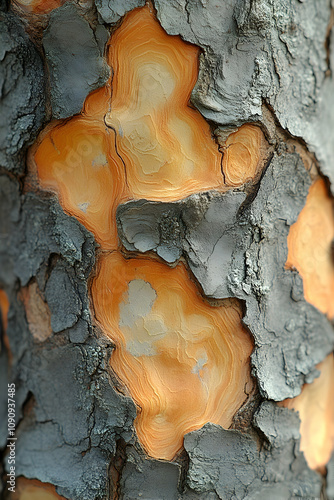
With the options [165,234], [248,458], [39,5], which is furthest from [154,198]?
[248,458]

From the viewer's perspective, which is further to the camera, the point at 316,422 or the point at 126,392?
the point at 316,422

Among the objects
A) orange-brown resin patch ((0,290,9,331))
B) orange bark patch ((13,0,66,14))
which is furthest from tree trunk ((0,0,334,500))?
orange-brown resin patch ((0,290,9,331))

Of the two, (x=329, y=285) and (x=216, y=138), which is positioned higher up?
(x=216, y=138)

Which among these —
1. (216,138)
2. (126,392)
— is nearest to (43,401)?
(126,392)

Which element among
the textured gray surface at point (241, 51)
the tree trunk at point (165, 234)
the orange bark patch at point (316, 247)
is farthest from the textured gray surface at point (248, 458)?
the textured gray surface at point (241, 51)

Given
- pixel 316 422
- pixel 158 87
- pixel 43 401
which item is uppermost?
pixel 158 87

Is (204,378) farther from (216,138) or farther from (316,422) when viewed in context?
(216,138)

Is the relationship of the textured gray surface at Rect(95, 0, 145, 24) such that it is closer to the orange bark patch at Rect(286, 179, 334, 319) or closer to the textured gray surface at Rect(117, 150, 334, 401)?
the textured gray surface at Rect(117, 150, 334, 401)

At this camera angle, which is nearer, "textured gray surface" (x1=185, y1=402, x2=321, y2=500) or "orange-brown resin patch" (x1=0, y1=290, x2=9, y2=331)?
"textured gray surface" (x1=185, y1=402, x2=321, y2=500)
